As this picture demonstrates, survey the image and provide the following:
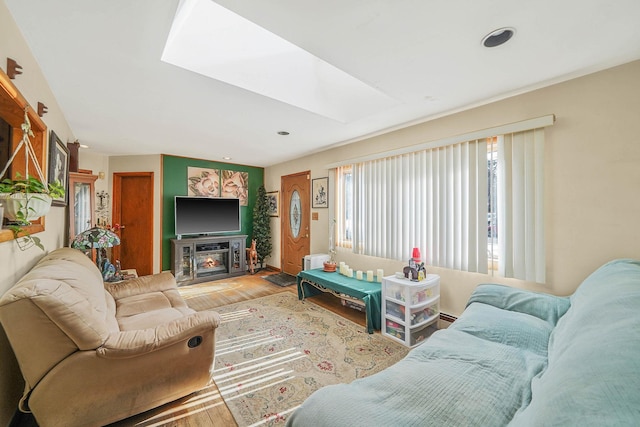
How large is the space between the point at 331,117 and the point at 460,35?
1.51 metres

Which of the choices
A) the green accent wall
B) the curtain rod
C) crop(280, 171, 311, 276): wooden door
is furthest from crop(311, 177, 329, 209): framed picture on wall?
the green accent wall

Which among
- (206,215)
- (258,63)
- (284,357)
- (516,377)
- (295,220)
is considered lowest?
(284,357)

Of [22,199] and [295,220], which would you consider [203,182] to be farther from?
[22,199]

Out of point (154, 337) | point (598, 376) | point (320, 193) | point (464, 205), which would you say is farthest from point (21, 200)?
point (320, 193)

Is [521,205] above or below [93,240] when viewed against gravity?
above

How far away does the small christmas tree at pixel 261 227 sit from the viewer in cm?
567

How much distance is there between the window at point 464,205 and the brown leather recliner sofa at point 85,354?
2379 mm

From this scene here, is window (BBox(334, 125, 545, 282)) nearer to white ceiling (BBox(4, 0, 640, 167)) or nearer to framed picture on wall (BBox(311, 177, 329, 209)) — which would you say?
white ceiling (BBox(4, 0, 640, 167))

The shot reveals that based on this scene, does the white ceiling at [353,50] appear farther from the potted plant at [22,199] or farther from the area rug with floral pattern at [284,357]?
the area rug with floral pattern at [284,357]

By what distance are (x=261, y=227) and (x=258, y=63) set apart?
3.91 metres

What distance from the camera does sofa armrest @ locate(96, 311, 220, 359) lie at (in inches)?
55.4

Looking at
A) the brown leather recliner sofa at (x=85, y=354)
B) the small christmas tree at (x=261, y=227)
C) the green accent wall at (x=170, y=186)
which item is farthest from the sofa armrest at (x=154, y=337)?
the small christmas tree at (x=261, y=227)

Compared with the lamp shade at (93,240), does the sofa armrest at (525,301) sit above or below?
below

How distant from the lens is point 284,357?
2.31m
